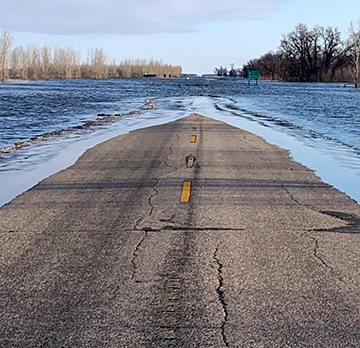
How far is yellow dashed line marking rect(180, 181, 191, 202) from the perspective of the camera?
350 inches

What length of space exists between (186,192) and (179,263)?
3619 mm

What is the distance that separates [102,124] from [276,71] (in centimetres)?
15554

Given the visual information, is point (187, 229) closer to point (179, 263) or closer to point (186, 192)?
point (179, 263)

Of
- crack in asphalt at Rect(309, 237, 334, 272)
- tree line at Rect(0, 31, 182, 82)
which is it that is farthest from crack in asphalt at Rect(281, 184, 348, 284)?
tree line at Rect(0, 31, 182, 82)

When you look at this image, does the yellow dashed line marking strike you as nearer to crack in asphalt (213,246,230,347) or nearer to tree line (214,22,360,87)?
crack in asphalt (213,246,230,347)

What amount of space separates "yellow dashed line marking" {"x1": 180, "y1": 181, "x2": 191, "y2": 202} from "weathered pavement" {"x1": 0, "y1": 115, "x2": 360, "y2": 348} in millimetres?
89

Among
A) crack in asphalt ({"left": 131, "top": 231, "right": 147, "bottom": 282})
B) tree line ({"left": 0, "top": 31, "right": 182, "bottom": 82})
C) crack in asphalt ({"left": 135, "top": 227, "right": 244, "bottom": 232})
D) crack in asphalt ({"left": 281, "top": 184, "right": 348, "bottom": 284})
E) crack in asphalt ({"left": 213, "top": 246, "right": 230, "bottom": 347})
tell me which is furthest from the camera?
tree line ({"left": 0, "top": 31, "right": 182, "bottom": 82})

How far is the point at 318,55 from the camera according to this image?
150m

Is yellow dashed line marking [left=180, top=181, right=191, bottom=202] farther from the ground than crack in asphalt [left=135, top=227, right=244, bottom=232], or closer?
closer

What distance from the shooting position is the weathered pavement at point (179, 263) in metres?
4.34

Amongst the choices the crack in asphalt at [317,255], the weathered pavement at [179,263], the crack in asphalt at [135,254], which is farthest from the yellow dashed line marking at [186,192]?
the crack in asphalt at [317,255]

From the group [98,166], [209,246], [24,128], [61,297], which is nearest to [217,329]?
[61,297]

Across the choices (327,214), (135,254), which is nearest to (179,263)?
(135,254)

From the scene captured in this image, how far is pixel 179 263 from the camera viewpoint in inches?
230
